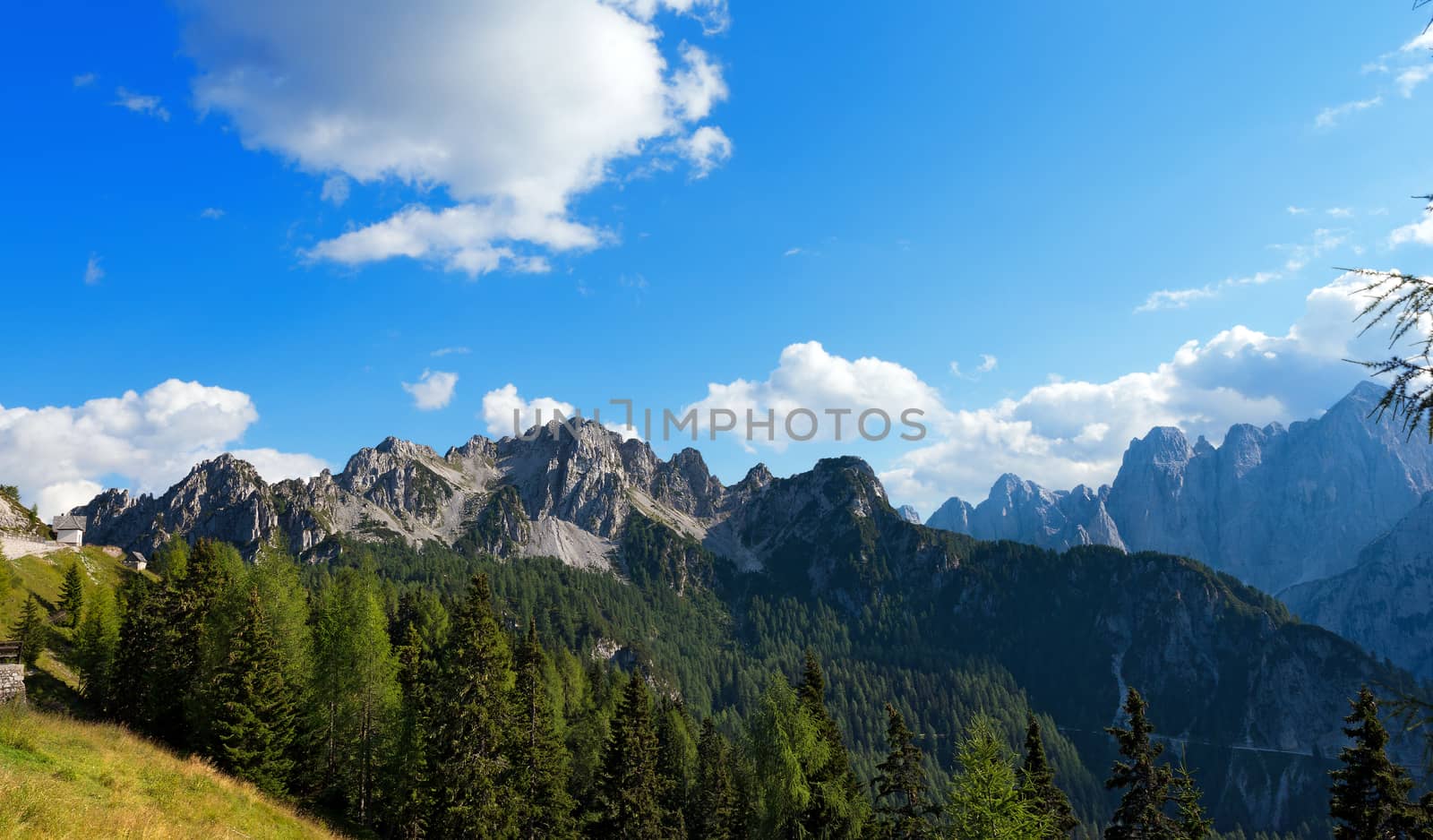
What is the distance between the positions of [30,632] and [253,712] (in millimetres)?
40288

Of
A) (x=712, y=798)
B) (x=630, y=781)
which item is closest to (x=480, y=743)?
(x=630, y=781)

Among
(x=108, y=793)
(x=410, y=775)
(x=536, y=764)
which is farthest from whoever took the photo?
(x=536, y=764)

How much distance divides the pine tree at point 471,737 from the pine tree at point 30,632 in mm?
42179

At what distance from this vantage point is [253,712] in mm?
39875

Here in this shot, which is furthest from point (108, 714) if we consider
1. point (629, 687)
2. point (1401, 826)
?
point (1401, 826)

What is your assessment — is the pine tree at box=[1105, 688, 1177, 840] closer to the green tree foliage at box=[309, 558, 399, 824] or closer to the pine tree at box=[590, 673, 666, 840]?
the pine tree at box=[590, 673, 666, 840]

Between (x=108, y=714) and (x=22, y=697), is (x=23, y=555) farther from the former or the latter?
(x=22, y=697)

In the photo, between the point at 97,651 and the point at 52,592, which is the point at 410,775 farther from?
the point at 52,592

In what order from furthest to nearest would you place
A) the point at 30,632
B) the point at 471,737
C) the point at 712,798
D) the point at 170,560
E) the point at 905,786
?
the point at 170,560, the point at 712,798, the point at 30,632, the point at 471,737, the point at 905,786

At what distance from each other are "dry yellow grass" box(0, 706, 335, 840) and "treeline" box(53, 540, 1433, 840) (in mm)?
8658

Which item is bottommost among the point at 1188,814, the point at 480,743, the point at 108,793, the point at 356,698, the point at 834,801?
the point at 834,801

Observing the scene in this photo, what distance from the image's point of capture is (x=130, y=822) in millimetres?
16750

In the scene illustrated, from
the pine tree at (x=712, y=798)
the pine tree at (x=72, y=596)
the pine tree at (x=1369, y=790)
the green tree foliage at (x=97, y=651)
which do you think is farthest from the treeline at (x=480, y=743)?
the pine tree at (x=72, y=596)

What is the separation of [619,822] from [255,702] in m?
23.8
